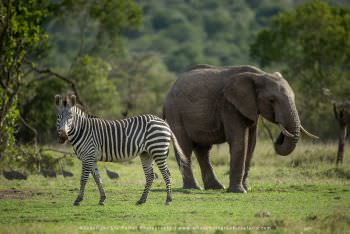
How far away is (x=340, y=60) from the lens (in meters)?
35.8

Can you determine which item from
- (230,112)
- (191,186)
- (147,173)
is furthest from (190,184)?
(147,173)

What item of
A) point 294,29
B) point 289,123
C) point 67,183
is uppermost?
point 294,29

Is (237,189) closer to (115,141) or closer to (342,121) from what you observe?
(115,141)

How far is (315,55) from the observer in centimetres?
3622

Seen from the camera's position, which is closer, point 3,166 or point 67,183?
point 67,183

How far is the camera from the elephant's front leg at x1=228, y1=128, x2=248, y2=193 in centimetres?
1905

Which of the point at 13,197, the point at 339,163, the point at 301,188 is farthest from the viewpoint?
the point at 339,163

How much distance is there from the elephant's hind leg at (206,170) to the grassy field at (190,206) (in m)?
0.90

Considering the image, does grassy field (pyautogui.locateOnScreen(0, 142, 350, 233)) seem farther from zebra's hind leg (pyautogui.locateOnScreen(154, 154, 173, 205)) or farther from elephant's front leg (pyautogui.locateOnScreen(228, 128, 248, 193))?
elephant's front leg (pyautogui.locateOnScreen(228, 128, 248, 193))

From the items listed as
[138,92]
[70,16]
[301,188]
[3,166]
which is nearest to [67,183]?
[3,166]

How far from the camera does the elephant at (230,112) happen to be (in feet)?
61.5

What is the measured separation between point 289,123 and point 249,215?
3976 mm

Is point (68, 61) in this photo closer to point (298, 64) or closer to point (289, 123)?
point (298, 64)

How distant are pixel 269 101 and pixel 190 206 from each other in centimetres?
386
